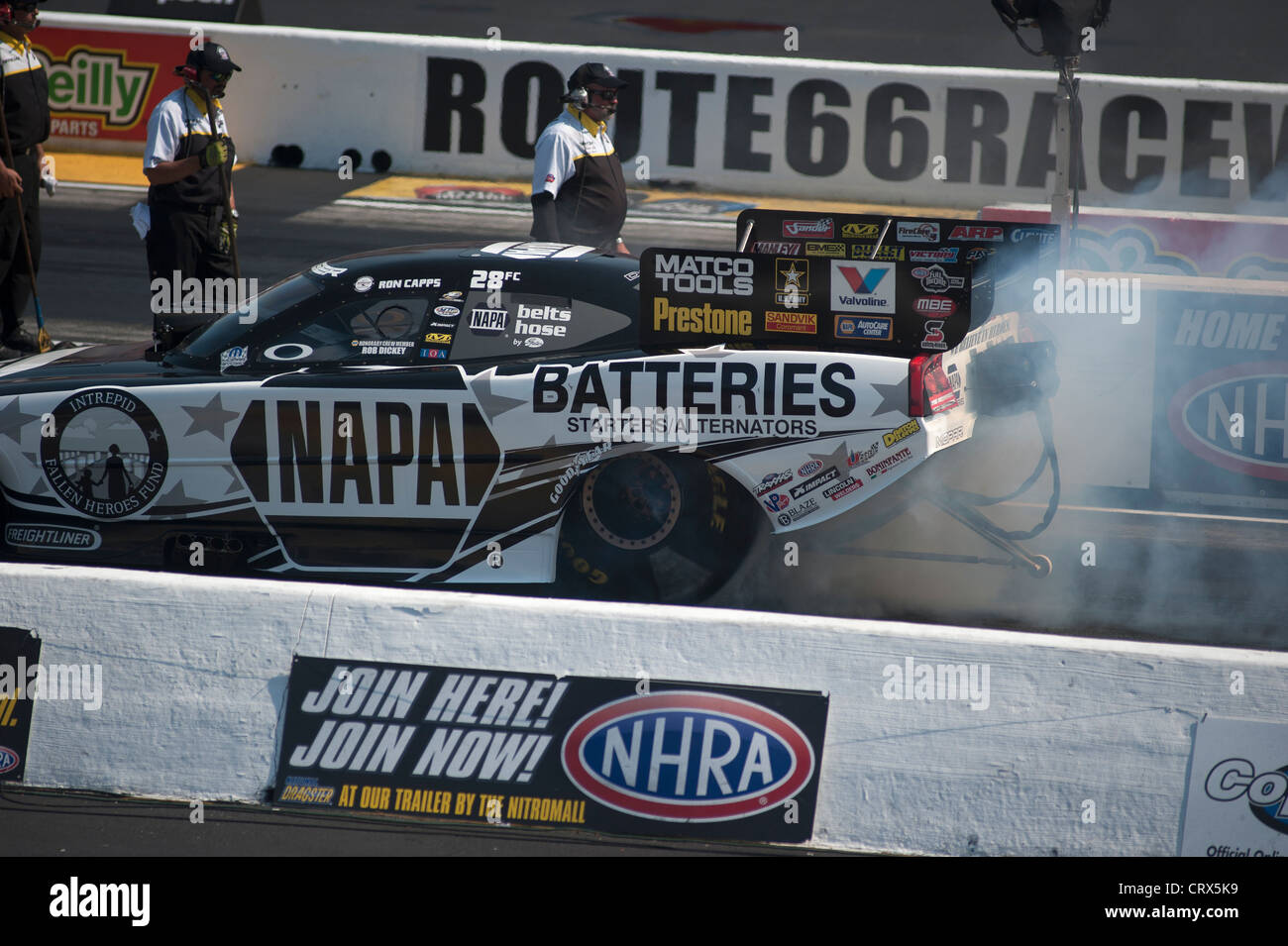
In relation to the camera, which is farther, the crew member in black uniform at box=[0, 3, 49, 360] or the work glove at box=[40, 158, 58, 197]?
the work glove at box=[40, 158, 58, 197]

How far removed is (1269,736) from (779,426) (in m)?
2.16

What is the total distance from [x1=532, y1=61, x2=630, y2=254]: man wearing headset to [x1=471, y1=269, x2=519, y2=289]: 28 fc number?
2351 mm

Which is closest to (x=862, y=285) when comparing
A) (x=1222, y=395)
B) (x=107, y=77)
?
(x=1222, y=395)

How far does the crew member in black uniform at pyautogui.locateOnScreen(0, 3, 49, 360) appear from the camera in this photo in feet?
26.5

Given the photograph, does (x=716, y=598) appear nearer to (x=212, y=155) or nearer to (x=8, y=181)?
(x=212, y=155)

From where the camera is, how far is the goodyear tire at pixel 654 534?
17.7 feet

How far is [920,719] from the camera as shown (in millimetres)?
3818

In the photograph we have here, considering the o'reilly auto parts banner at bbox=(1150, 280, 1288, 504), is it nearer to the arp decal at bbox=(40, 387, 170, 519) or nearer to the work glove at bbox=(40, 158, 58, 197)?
the arp decal at bbox=(40, 387, 170, 519)

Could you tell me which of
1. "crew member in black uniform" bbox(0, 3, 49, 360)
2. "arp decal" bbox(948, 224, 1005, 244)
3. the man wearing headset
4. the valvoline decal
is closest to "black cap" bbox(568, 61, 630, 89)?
the man wearing headset

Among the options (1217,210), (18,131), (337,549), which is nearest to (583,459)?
(337,549)

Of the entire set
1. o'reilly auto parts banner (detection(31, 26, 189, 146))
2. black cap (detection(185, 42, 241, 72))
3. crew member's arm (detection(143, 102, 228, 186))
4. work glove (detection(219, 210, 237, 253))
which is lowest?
work glove (detection(219, 210, 237, 253))

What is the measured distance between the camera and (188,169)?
7.80 m
